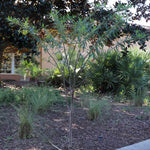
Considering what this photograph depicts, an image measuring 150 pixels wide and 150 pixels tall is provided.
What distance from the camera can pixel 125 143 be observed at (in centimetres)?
425

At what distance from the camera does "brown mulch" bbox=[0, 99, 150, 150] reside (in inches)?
158

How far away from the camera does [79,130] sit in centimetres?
478

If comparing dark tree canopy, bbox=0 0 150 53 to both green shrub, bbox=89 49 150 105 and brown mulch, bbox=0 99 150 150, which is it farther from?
green shrub, bbox=89 49 150 105

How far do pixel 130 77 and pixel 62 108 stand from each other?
12.6 ft

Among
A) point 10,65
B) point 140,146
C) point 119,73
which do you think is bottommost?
point 140,146

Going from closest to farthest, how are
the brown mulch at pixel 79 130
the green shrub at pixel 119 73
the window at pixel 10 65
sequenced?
1. the brown mulch at pixel 79 130
2. the green shrub at pixel 119 73
3. the window at pixel 10 65

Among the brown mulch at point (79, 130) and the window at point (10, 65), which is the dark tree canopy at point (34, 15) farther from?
the window at point (10, 65)

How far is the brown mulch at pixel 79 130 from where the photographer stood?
13.1 feet

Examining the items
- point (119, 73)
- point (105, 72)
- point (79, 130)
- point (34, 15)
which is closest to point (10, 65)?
point (105, 72)

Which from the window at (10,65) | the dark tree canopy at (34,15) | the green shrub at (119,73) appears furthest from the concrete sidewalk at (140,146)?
the window at (10,65)

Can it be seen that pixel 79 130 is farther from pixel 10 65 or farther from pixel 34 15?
pixel 10 65

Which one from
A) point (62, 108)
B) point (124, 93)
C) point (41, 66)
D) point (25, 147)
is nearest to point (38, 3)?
point (62, 108)

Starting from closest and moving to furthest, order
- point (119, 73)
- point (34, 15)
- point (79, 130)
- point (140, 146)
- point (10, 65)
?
point (140, 146) → point (79, 130) → point (34, 15) → point (119, 73) → point (10, 65)

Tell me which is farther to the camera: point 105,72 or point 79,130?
point 105,72
